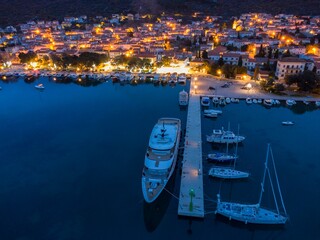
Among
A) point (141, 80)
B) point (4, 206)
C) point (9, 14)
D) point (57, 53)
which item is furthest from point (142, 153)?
point (9, 14)

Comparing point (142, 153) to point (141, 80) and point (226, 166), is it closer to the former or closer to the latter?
point (226, 166)

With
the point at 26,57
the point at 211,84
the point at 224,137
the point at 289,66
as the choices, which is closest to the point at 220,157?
the point at 224,137

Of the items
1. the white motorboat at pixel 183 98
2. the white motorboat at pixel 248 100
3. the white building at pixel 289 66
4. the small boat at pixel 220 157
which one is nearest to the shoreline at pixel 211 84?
the white motorboat at pixel 248 100

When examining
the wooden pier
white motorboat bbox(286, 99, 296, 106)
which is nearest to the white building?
white motorboat bbox(286, 99, 296, 106)

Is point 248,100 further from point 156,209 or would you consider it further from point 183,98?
point 156,209

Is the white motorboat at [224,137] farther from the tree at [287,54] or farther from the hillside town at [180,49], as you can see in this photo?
the tree at [287,54]
